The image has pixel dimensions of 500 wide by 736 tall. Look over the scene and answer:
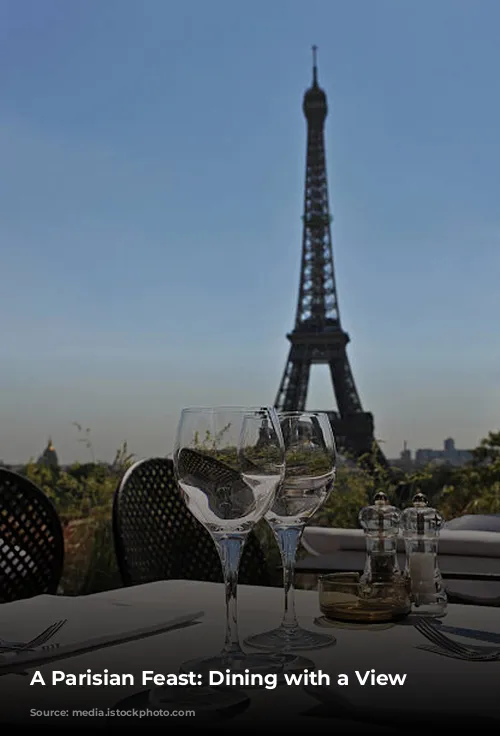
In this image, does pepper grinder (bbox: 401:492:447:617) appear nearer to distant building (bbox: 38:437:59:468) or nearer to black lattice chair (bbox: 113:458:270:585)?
black lattice chair (bbox: 113:458:270:585)

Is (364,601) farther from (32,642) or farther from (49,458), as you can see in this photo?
(49,458)

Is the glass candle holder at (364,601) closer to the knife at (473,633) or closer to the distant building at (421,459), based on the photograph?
the knife at (473,633)

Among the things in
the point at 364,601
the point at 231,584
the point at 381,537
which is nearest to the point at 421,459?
the point at 381,537

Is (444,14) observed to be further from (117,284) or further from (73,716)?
(73,716)

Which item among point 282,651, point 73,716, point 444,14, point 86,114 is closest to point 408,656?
point 282,651

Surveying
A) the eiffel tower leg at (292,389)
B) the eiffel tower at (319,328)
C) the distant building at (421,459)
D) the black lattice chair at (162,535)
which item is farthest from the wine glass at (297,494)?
the eiffel tower at (319,328)

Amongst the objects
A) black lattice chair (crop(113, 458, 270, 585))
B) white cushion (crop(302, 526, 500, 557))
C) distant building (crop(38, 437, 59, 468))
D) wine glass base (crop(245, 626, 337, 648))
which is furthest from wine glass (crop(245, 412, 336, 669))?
distant building (crop(38, 437, 59, 468))
